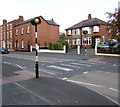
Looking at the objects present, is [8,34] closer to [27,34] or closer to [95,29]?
[27,34]

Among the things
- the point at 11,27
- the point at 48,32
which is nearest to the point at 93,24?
the point at 48,32

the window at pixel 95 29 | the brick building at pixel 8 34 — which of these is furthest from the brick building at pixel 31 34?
the window at pixel 95 29

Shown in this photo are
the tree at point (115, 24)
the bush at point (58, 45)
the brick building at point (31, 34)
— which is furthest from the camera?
the brick building at point (31, 34)

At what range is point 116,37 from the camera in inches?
624

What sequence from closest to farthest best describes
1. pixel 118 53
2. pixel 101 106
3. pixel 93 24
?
pixel 101 106
pixel 118 53
pixel 93 24

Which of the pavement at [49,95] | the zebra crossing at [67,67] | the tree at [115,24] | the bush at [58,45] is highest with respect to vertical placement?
the tree at [115,24]

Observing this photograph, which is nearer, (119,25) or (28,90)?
(28,90)

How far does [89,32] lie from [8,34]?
92.1 ft

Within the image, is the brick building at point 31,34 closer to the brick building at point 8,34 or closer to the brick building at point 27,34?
the brick building at point 27,34

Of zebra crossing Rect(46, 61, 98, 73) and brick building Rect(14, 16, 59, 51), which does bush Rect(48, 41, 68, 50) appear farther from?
zebra crossing Rect(46, 61, 98, 73)

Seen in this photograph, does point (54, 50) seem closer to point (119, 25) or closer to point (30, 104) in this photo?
point (119, 25)

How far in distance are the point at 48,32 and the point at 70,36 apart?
828cm

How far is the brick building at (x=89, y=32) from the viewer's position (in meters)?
35.8

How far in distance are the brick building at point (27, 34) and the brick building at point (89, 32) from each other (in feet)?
17.0
